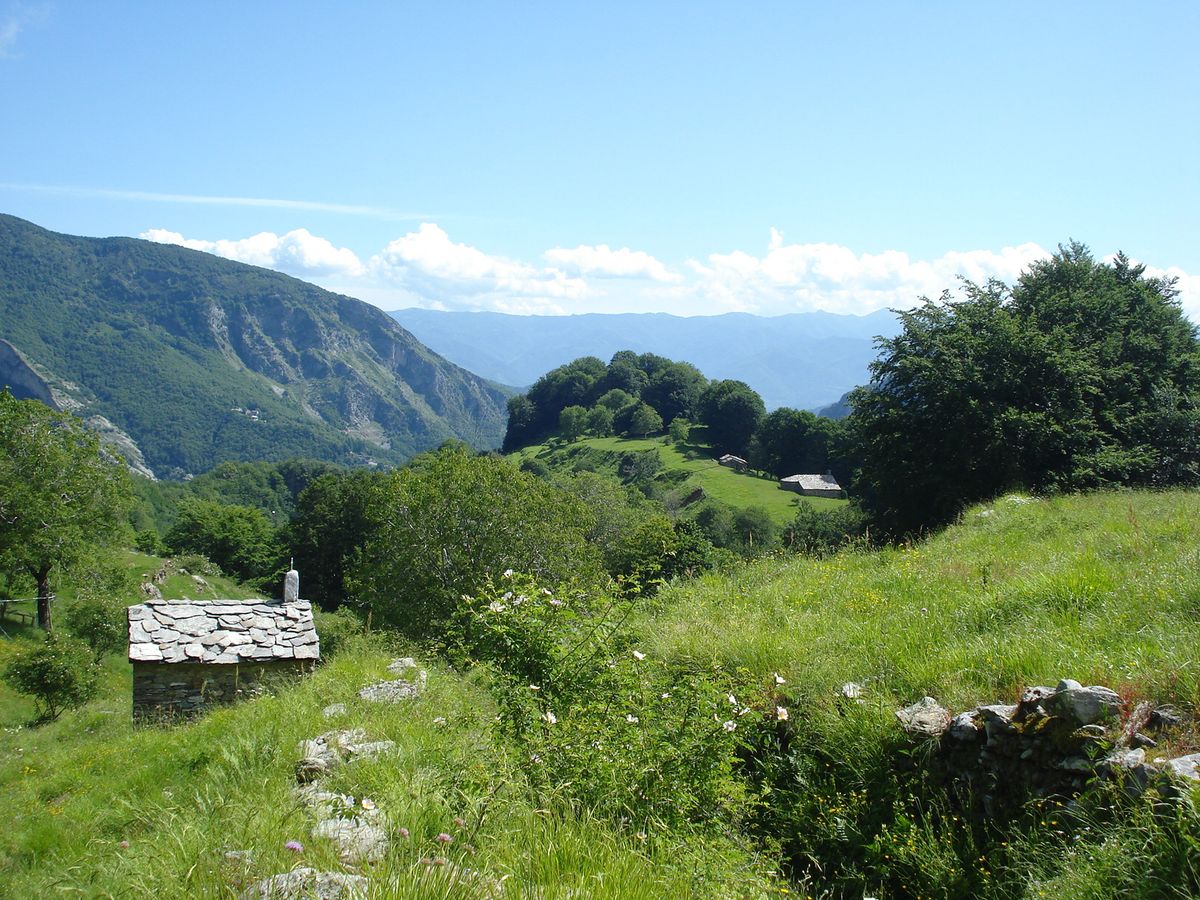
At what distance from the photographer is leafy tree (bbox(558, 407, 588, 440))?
119 m

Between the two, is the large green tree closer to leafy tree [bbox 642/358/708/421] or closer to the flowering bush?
the flowering bush

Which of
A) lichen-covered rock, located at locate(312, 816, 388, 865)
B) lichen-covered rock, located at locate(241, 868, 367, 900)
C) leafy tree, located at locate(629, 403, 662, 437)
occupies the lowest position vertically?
leafy tree, located at locate(629, 403, 662, 437)

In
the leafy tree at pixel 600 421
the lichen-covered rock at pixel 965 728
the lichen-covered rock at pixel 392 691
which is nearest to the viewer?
the lichen-covered rock at pixel 965 728

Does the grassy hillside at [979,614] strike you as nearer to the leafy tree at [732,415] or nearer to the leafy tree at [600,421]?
the leafy tree at [732,415]

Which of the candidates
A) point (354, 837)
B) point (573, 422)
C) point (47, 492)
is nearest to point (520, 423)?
point (573, 422)

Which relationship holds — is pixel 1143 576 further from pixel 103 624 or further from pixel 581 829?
pixel 103 624

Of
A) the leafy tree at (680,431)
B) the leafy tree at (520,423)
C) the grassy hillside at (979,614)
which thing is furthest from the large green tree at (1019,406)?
the leafy tree at (520,423)

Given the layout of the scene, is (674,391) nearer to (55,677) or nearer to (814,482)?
(814,482)

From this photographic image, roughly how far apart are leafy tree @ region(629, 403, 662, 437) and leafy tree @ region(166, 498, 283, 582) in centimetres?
5441

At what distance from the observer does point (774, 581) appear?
408 inches

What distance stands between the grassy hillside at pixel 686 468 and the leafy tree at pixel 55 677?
5309 centimetres

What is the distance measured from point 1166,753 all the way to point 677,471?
→ 8276cm

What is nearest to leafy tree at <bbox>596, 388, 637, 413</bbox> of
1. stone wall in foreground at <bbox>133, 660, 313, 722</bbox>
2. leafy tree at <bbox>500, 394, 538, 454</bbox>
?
leafy tree at <bbox>500, 394, 538, 454</bbox>

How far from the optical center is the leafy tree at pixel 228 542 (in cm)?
7550
